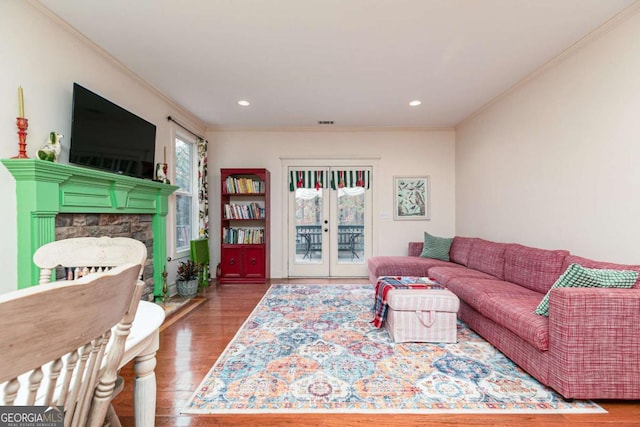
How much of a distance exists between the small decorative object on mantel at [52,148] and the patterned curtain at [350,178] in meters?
3.66

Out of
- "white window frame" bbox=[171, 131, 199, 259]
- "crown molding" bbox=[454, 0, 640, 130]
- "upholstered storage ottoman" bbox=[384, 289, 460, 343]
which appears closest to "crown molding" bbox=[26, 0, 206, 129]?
"white window frame" bbox=[171, 131, 199, 259]

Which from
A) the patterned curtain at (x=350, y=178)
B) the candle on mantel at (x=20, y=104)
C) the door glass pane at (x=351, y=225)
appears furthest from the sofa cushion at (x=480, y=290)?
the candle on mantel at (x=20, y=104)

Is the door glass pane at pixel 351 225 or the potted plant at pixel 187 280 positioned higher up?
the door glass pane at pixel 351 225

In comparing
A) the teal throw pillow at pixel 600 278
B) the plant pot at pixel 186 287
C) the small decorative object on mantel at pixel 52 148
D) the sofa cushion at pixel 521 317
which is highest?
the small decorative object on mantel at pixel 52 148

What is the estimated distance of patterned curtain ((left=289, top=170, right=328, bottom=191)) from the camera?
16.5 ft

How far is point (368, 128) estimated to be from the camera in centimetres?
493

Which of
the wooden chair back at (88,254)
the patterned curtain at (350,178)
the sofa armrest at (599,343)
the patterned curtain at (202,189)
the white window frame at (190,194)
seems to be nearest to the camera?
the wooden chair back at (88,254)

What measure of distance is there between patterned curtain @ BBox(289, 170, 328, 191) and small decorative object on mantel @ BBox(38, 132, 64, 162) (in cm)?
325

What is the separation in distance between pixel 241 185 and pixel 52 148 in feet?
8.95

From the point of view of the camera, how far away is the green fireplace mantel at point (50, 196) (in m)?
1.92

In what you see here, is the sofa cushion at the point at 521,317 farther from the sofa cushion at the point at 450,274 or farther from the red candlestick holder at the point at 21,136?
the red candlestick holder at the point at 21,136

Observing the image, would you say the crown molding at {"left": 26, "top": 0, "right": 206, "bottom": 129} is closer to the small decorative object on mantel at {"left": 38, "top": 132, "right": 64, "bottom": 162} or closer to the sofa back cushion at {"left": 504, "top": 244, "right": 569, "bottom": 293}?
the small decorative object on mantel at {"left": 38, "top": 132, "right": 64, "bottom": 162}

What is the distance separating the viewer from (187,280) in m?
3.86

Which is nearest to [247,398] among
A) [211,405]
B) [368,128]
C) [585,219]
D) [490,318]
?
[211,405]
